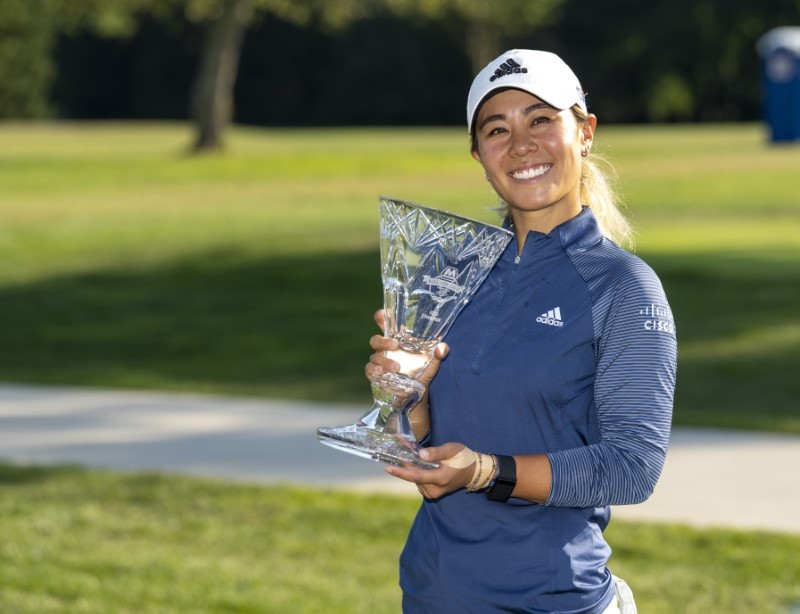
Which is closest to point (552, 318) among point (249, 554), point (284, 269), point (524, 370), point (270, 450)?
point (524, 370)

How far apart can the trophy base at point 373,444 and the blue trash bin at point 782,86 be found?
4233 centimetres

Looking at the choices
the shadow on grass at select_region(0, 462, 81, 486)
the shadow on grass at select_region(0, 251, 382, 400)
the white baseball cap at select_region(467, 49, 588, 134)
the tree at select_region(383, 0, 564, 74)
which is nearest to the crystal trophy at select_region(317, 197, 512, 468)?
the white baseball cap at select_region(467, 49, 588, 134)

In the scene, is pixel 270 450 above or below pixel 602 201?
below

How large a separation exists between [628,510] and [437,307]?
4.47 metres

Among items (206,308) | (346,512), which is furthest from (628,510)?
(206,308)

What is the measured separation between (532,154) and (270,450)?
578cm

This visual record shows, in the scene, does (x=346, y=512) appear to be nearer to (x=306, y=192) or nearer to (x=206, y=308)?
(x=206, y=308)

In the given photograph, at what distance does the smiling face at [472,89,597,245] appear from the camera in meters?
2.75

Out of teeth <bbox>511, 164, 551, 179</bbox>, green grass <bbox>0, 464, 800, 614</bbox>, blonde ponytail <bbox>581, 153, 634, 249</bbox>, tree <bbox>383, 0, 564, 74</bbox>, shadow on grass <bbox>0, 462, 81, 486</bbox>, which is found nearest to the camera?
teeth <bbox>511, 164, 551, 179</bbox>

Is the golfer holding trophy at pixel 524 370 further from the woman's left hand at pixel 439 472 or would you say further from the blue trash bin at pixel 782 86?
the blue trash bin at pixel 782 86

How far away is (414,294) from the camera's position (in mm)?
2832

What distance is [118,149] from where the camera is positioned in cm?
4272

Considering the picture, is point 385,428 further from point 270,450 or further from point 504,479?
point 270,450

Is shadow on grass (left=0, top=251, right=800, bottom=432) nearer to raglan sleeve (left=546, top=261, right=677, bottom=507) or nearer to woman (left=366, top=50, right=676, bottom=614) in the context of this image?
woman (left=366, top=50, right=676, bottom=614)
